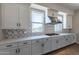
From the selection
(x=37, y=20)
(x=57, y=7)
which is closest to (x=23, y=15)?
(x=37, y=20)

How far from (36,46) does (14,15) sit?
122cm

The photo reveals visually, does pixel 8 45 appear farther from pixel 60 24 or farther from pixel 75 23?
pixel 75 23

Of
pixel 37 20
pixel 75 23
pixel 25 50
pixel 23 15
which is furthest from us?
pixel 75 23

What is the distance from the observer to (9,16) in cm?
301

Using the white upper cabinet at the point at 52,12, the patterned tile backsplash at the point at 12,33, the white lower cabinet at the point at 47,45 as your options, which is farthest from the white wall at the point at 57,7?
the patterned tile backsplash at the point at 12,33

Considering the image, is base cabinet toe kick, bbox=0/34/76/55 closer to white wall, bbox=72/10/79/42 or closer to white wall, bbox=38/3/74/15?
white wall, bbox=72/10/79/42

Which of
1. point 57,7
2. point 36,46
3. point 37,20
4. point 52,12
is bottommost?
point 36,46

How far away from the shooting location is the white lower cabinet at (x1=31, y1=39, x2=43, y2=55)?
3510 mm

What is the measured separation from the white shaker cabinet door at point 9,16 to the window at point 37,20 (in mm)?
1523

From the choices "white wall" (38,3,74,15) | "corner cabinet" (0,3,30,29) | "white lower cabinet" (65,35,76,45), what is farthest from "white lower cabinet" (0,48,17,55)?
"white lower cabinet" (65,35,76,45)

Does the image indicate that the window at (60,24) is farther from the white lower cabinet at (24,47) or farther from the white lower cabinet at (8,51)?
the white lower cabinet at (8,51)

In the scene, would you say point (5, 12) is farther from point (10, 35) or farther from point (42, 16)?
point (42, 16)

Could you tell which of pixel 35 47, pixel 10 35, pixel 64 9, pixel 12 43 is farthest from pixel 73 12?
pixel 12 43

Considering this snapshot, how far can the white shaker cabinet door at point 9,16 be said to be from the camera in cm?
291
